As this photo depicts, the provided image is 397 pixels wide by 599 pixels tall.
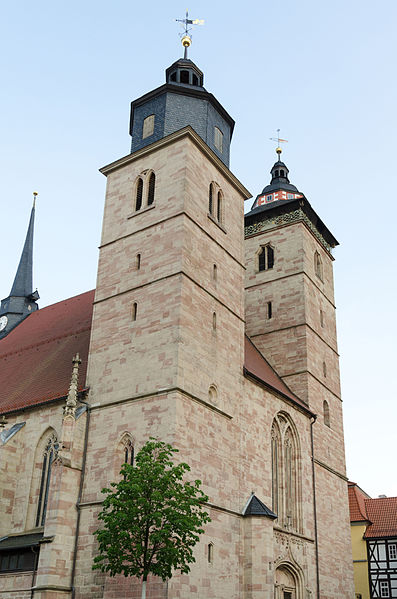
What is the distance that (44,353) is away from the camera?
23406 mm

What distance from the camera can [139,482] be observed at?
544 inches

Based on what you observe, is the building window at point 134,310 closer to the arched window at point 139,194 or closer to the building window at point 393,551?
the arched window at point 139,194

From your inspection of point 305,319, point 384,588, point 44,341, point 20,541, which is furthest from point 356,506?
point 20,541

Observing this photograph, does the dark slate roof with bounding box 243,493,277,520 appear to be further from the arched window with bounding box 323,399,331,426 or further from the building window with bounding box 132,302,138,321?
the arched window with bounding box 323,399,331,426

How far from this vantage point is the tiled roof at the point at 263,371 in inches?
839

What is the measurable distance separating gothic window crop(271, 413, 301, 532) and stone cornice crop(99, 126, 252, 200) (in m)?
7.85

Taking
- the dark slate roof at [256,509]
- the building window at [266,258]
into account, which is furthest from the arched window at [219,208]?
the dark slate roof at [256,509]

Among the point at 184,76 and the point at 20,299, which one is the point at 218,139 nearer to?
the point at 184,76

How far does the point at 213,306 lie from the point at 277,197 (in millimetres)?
11778

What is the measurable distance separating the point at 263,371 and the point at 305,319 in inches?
139

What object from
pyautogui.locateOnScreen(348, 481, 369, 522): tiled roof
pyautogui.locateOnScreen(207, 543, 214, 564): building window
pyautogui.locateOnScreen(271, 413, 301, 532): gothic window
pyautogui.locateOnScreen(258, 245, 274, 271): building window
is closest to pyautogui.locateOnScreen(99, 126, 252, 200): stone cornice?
pyautogui.locateOnScreen(258, 245, 274, 271): building window

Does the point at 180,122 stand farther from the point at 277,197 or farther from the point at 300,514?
the point at 300,514

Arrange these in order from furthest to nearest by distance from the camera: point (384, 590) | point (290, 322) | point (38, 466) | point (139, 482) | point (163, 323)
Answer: point (384, 590) → point (290, 322) → point (38, 466) → point (163, 323) → point (139, 482)

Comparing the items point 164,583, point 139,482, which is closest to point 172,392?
point 139,482
